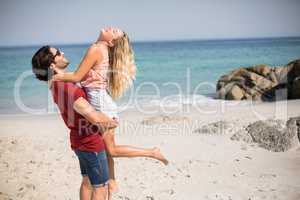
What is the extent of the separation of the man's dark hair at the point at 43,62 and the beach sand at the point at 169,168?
182 cm

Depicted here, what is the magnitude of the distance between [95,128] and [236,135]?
3.43 m

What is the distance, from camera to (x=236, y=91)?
403 inches

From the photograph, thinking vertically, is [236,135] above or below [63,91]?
below

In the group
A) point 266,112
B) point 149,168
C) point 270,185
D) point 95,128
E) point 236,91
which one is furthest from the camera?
point 236,91

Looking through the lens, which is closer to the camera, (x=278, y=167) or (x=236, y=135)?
(x=278, y=167)

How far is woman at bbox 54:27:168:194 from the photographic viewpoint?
2285mm

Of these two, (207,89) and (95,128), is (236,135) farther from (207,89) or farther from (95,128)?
(207,89)

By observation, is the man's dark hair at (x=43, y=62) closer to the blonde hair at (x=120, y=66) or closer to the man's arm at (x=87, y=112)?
the man's arm at (x=87, y=112)

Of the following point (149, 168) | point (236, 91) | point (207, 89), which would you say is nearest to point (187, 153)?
point (149, 168)

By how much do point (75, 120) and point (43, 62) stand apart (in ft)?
1.18

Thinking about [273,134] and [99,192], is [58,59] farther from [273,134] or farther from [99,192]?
[273,134]

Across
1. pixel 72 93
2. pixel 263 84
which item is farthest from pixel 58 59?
pixel 263 84

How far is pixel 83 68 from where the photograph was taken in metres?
A: 2.17

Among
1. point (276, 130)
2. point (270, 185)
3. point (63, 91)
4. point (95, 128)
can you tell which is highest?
point (63, 91)
